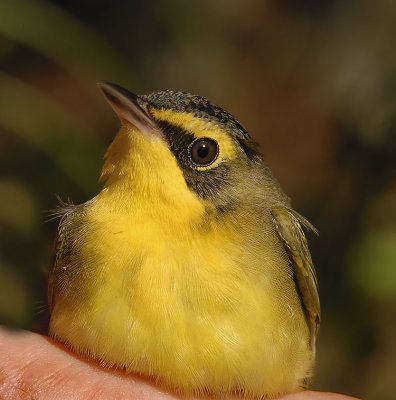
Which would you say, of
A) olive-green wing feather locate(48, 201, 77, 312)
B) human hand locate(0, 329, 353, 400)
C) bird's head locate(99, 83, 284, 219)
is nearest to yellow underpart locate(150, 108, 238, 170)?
bird's head locate(99, 83, 284, 219)

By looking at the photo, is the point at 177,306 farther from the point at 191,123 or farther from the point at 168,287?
the point at 191,123

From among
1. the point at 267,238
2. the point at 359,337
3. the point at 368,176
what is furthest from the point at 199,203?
the point at 368,176

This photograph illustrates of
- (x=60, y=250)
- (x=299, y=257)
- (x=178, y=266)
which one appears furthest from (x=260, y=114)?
(x=178, y=266)

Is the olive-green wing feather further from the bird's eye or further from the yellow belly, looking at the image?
the bird's eye

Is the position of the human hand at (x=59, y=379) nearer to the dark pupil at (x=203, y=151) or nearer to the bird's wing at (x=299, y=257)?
the bird's wing at (x=299, y=257)

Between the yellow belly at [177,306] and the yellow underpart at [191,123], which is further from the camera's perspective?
the yellow underpart at [191,123]

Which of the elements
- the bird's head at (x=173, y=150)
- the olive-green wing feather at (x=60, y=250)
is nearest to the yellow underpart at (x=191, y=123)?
the bird's head at (x=173, y=150)

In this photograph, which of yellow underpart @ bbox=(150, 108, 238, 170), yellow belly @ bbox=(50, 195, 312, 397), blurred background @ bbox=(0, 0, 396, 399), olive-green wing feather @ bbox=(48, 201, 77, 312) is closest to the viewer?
yellow belly @ bbox=(50, 195, 312, 397)
